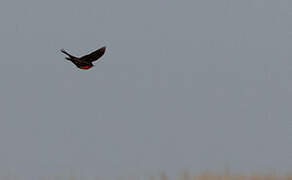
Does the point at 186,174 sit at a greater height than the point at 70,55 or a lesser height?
lesser

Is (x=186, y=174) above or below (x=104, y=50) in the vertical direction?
below

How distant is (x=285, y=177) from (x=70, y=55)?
5183mm

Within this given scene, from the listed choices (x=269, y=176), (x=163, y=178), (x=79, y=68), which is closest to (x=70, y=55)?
(x=79, y=68)

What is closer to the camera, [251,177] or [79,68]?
[79,68]

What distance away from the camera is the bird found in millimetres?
8508

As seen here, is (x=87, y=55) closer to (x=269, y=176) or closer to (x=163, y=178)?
(x=163, y=178)

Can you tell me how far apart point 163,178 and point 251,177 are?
1.37 m

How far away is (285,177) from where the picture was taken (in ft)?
40.6

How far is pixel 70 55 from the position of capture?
8469 millimetres

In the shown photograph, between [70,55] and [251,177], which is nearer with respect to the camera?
[70,55]

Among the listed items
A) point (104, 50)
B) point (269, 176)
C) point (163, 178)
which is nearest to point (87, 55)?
point (104, 50)

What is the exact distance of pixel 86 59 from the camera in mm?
8578

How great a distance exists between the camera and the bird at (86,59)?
27.9ft

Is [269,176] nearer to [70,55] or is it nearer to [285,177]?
[285,177]
